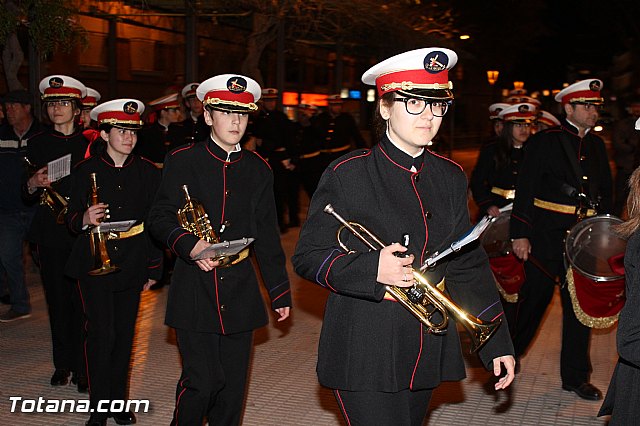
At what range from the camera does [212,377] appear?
4785 millimetres

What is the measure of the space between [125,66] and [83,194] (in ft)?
35.1

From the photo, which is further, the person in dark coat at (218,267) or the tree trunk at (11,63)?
the tree trunk at (11,63)

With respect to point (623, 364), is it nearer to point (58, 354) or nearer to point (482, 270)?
point (482, 270)

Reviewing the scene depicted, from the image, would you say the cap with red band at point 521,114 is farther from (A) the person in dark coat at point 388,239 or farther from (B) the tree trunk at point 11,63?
(B) the tree trunk at point 11,63

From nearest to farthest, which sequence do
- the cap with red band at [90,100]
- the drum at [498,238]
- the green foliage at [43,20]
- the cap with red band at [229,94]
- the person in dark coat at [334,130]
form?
the cap with red band at [229,94] → the drum at [498,238] → the cap with red band at [90,100] → the green foliage at [43,20] → the person in dark coat at [334,130]

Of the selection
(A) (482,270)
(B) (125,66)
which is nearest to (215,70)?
(B) (125,66)

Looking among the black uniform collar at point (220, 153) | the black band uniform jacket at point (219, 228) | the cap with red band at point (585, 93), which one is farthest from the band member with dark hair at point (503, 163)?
the black uniform collar at point (220, 153)

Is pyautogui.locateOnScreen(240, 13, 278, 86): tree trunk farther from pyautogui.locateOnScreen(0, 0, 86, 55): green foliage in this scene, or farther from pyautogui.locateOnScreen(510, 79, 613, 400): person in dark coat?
pyautogui.locateOnScreen(510, 79, 613, 400): person in dark coat

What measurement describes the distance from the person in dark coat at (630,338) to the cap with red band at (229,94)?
7.00 ft

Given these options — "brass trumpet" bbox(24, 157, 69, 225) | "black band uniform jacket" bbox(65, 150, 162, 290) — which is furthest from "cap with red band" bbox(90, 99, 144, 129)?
"brass trumpet" bbox(24, 157, 69, 225)

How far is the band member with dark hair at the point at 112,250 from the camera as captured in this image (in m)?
5.51

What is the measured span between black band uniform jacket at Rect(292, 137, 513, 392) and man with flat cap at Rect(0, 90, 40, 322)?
18.1 ft

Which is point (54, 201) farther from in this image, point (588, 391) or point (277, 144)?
point (277, 144)

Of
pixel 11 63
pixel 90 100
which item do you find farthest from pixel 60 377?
pixel 11 63
